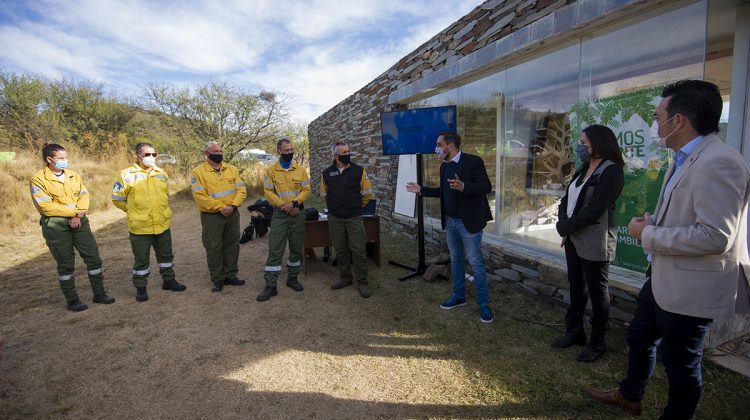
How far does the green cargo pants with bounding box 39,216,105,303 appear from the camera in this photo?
3.95 m

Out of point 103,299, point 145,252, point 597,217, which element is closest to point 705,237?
point 597,217

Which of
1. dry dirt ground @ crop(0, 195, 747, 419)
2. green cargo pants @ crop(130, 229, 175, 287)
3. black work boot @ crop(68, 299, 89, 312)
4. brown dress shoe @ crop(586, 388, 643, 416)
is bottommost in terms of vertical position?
dry dirt ground @ crop(0, 195, 747, 419)

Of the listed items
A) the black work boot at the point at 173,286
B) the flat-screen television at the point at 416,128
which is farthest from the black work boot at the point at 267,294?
the flat-screen television at the point at 416,128

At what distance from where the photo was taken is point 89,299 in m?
4.56

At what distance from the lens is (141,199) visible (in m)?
4.25

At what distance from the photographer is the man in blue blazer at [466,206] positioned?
354 cm

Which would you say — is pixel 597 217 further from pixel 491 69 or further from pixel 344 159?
pixel 491 69

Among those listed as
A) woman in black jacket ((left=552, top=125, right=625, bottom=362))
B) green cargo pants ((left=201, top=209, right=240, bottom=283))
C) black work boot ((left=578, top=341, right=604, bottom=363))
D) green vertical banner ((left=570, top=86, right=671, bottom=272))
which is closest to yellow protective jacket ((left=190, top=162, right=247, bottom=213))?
green cargo pants ((left=201, top=209, right=240, bottom=283))

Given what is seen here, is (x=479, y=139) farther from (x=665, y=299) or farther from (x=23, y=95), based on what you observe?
(x=23, y=95)

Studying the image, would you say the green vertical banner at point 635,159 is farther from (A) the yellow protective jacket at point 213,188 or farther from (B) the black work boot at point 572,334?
(A) the yellow protective jacket at point 213,188

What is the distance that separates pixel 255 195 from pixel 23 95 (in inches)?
418

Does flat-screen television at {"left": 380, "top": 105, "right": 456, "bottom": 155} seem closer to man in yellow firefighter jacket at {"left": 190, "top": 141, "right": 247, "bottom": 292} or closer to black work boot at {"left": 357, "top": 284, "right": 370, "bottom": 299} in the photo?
black work boot at {"left": 357, "top": 284, "right": 370, "bottom": 299}

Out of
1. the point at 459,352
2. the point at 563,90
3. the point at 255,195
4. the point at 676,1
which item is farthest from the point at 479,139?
the point at 255,195

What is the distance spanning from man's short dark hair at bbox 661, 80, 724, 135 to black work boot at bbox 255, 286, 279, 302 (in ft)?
13.7
